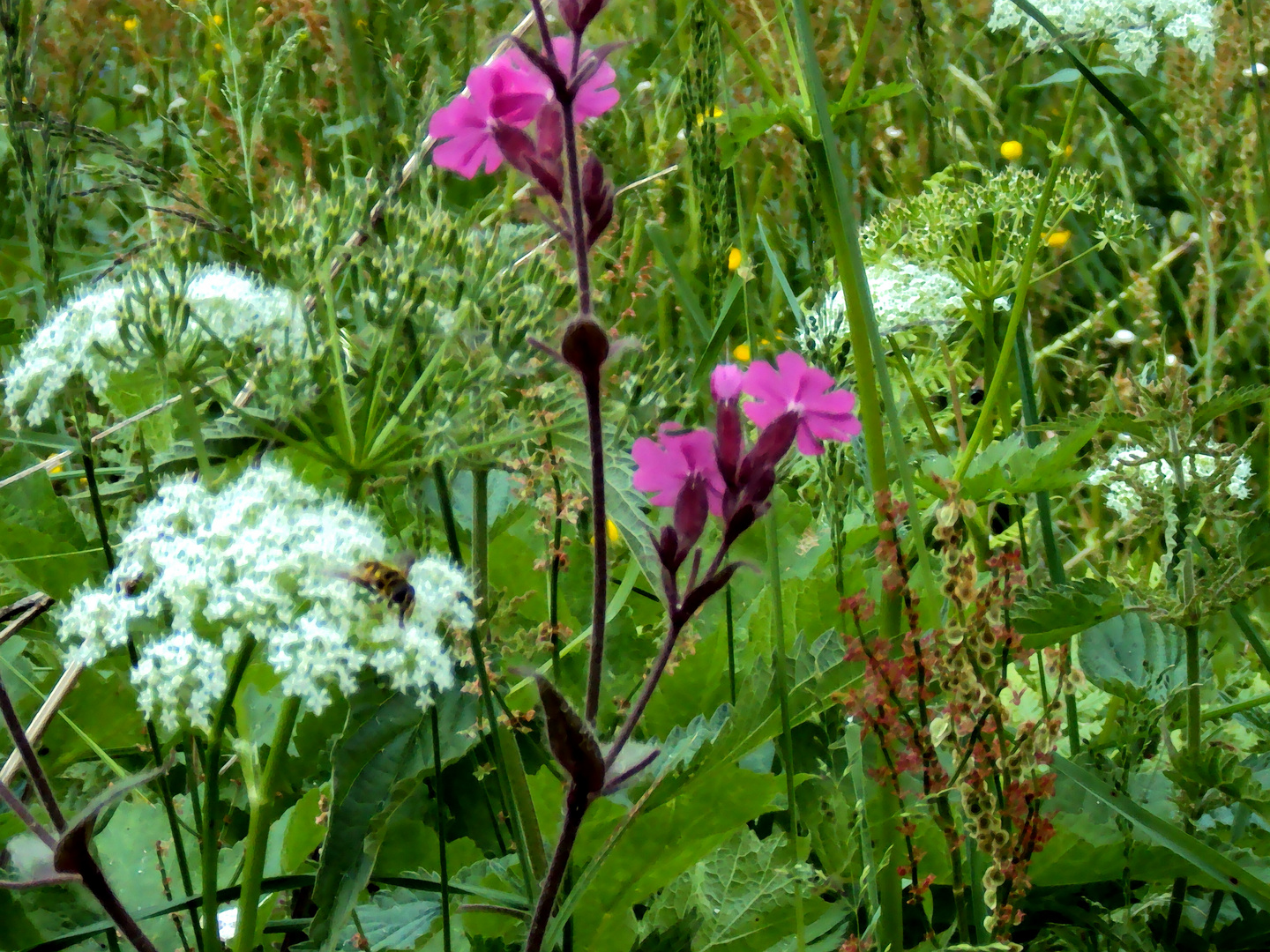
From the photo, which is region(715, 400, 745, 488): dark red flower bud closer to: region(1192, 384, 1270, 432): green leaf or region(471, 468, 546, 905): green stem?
region(471, 468, 546, 905): green stem

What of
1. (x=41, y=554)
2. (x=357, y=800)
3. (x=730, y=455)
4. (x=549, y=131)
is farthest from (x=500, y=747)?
(x=41, y=554)

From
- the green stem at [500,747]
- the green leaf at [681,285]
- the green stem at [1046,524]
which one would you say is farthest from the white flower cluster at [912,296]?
the green stem at [500,747]

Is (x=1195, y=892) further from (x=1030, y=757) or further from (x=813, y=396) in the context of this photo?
(x=813, y=396)

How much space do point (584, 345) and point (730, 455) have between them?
123 millimetres

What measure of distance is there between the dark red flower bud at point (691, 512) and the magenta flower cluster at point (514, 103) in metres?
0.22

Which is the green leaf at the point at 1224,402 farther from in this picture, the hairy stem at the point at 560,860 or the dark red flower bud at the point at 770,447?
the hairy stem at the point at 560,860

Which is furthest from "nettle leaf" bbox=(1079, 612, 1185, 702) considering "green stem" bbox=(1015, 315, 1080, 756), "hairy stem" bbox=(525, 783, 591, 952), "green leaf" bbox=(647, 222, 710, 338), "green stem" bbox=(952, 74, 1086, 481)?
"hairy stem" bbox=(525, 783, 591, 952)

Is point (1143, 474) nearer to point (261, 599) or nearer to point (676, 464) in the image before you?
point (676, 464)

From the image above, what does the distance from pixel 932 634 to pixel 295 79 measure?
299 cm

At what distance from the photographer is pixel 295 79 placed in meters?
3.33

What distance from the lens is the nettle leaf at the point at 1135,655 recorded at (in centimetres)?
114

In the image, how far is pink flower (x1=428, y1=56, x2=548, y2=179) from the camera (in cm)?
76

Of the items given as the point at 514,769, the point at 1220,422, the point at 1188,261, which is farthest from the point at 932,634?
the point at 1188,261

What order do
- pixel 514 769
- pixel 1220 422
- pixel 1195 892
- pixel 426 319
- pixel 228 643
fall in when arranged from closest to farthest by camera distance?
pixel 228 643
pixel 426 319
pixel 514 769
pixel 1195 892
pixel 1220 422
